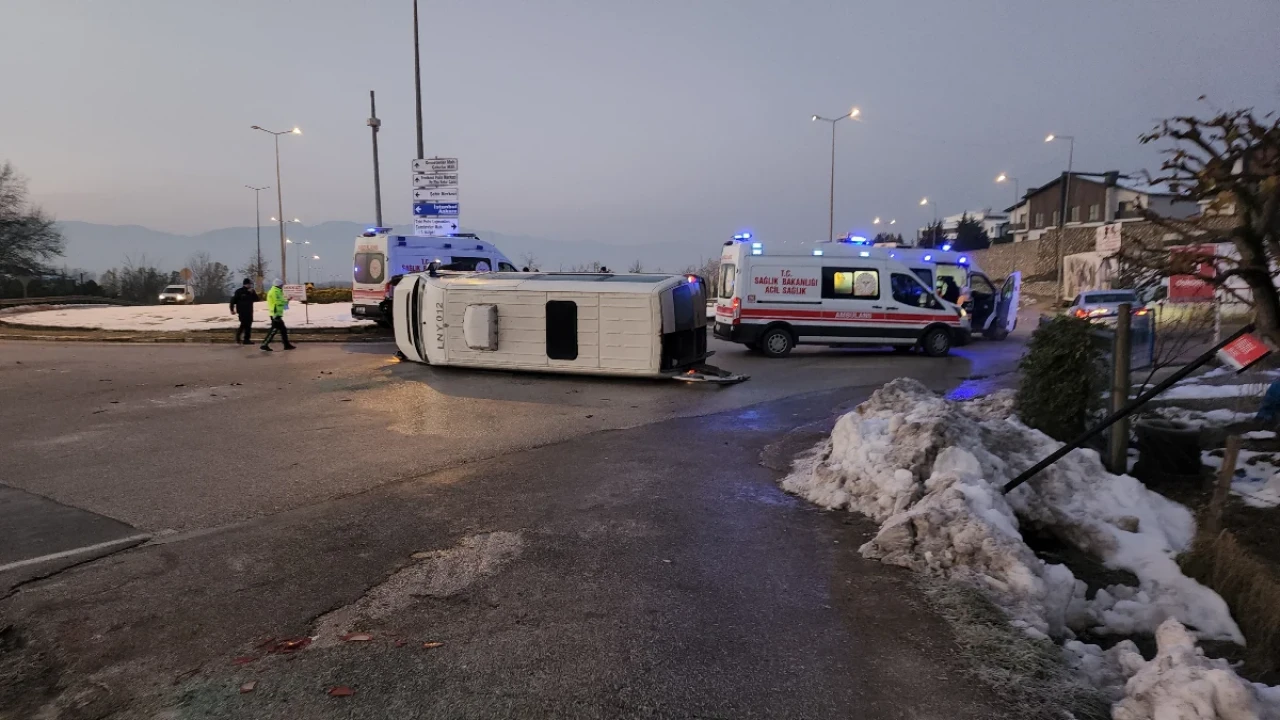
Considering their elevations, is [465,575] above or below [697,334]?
below

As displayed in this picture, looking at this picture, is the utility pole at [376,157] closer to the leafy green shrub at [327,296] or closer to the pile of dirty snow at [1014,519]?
the leafy green shrub at [327,296]

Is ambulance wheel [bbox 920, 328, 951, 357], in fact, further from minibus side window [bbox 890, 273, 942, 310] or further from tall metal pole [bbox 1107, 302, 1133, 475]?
tall metal pole [bbox 1107, 302, 1133, 475]

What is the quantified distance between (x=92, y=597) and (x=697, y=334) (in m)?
10.8

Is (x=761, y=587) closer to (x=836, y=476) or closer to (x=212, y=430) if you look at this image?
(x=836, y=476)

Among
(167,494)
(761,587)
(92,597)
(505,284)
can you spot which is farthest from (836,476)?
(505,284)

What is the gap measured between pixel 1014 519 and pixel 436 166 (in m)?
23.8

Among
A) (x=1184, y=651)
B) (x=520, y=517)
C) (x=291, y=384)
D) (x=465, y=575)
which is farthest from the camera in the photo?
(x=291, y=384)

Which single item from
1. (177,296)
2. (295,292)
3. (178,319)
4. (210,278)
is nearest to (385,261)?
(295,292)

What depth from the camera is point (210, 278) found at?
74375 millimetres

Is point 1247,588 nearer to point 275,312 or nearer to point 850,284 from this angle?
point 850,284

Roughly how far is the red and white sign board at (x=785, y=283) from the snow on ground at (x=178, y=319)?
12614 mm

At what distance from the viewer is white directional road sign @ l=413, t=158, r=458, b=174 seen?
83.4 ft

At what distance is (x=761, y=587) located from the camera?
4.63m

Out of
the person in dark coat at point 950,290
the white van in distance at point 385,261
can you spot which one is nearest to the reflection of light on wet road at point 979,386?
the person in dark coat at point 950,290
